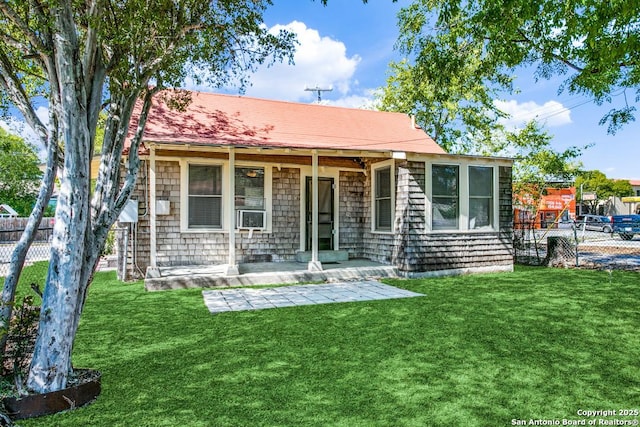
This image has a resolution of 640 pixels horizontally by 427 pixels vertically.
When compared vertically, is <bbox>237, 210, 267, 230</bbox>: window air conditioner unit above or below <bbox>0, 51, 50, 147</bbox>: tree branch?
below

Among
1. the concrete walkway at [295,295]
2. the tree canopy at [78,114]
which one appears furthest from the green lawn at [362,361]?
the tree canopy at [78,114]

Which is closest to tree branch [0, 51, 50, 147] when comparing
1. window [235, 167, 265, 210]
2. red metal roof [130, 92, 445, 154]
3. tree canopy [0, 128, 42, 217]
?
red metal roof [130, 92, 445, 154]

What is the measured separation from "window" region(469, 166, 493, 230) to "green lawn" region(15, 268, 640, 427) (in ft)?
10.2

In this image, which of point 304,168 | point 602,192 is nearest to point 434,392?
point 304,168

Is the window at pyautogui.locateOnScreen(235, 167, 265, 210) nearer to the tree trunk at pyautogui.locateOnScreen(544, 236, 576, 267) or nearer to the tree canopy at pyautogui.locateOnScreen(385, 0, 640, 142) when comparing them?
the tree canopy at pyautogui.locateOnScreen(385, 0, 640, 142)

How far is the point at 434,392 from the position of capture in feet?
9.95

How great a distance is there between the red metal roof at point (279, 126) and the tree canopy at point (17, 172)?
21951 millimetres

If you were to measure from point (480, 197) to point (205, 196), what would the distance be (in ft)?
20.7

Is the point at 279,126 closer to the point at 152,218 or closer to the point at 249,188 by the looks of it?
the point at 249,188

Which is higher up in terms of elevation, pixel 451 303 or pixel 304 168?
pixel 304 168

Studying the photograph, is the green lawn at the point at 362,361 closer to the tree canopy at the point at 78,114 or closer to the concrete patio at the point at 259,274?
the tree canopy at the point at 78,114

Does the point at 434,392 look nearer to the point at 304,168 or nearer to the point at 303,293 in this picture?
the point at 303,293

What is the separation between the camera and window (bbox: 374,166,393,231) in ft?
30.2

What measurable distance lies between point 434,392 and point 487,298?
3852 mm
